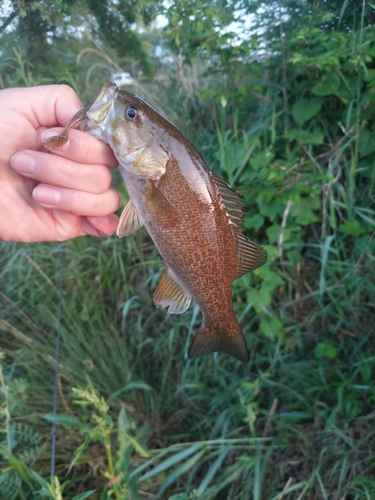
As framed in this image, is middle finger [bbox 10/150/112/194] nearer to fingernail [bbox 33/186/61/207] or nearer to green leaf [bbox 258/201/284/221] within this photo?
fingernail [bbox 33/186/61/207]

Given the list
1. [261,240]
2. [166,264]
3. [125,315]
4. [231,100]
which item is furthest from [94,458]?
[231,100]

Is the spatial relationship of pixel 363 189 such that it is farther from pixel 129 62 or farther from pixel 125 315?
pixel 129 62

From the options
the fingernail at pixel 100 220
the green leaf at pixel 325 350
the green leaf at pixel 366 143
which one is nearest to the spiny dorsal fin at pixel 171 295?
the fingernail at pixel 100 220

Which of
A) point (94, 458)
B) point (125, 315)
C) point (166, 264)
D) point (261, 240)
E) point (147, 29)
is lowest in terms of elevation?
point (94, 458)

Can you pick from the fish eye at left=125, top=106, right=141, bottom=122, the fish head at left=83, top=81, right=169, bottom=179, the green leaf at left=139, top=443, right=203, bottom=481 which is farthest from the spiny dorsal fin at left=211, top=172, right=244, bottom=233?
the green leaf at left=139, top=443, right=203, bottom=481

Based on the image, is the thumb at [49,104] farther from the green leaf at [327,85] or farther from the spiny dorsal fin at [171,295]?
the green leaf at [327,85]

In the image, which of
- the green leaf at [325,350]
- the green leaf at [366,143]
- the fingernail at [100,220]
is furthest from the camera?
the green leaf at [366,143]
